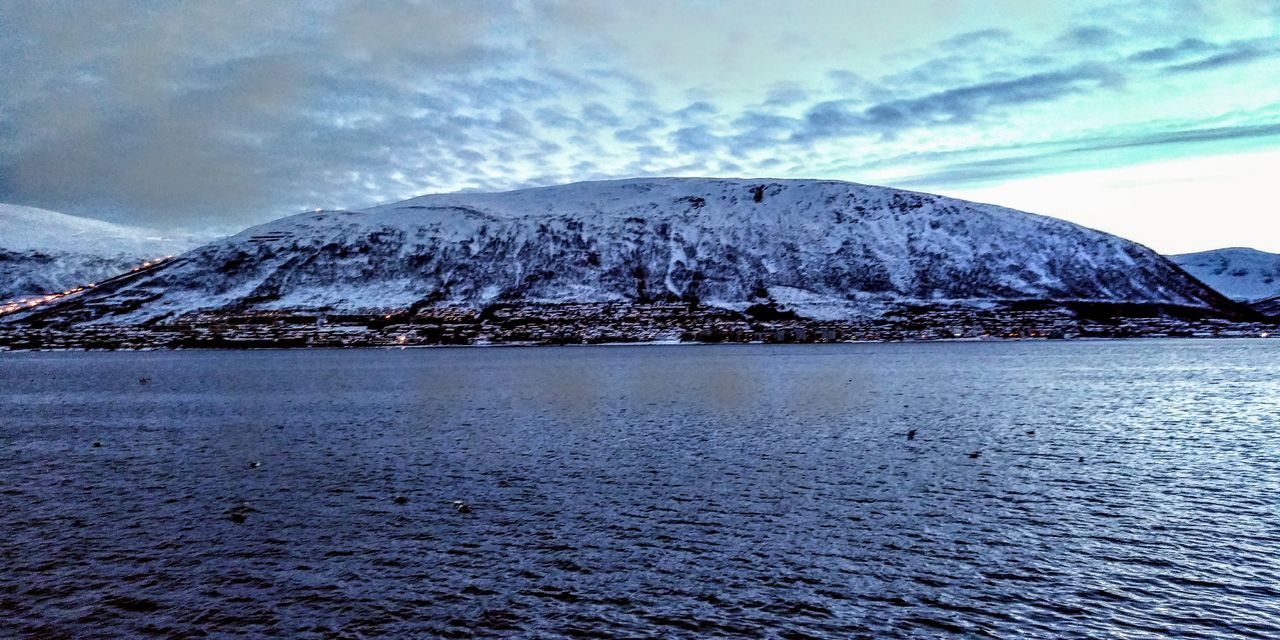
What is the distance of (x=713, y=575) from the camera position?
1084 inches

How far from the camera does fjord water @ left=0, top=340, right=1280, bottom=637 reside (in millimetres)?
23844

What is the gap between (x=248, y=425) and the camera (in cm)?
7594

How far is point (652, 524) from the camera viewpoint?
34531 mm

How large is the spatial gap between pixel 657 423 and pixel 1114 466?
3620 centimetres

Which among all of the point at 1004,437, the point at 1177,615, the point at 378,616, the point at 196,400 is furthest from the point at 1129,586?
the point at 196,400

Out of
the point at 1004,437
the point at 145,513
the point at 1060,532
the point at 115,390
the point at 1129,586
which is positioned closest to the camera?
the point at 1129,586

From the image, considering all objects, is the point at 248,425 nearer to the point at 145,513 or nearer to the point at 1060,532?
the point at 145,513

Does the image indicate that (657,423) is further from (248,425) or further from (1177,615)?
(1177,615)

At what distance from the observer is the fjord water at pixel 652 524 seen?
78.2 ft

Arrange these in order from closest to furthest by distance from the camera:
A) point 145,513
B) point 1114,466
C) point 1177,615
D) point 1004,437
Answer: point 1177,615 → point 145,513 → point 1114,466 → point 1004,437

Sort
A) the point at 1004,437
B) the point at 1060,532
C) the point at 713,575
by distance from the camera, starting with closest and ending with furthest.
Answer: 1. the point at 713,575
2. the point at 1060,532
3. the point at 1004,437

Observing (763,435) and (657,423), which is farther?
(657,423)

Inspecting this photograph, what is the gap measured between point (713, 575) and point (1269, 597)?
16.8 metres

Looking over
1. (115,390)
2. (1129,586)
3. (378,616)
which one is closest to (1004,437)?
(1129,586)
